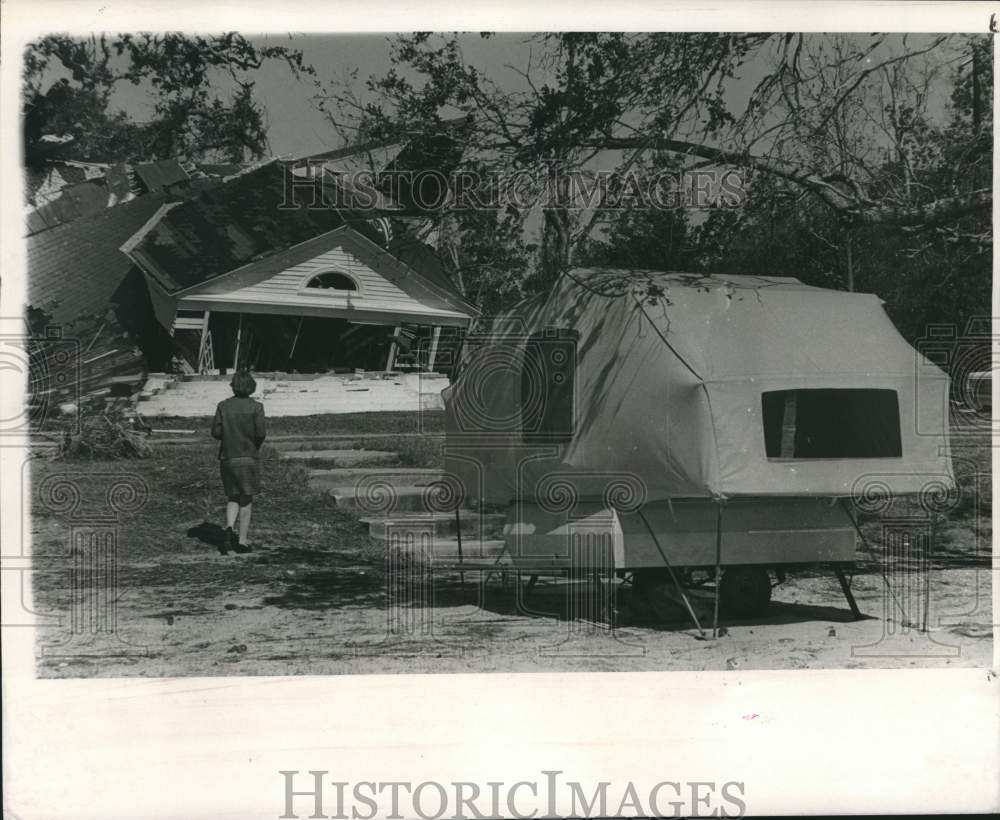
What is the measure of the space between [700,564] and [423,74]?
3.95m

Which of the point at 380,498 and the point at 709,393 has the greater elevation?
the point at 709,393

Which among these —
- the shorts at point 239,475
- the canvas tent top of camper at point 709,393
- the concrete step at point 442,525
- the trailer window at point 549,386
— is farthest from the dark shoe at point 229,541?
the trailer window at point 549,386

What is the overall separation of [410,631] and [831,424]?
3.31 metres

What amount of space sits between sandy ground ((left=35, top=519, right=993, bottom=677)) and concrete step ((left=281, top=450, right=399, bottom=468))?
2.81 feet

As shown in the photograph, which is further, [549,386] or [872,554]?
[872,554]

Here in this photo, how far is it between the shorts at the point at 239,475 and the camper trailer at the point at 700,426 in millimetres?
1928

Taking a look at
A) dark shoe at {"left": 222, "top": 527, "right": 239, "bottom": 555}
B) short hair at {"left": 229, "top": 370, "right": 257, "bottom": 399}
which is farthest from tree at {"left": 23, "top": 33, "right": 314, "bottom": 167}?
dark shoe at {"left": 222, "top": 527, "right": 239, "bottom": 555}

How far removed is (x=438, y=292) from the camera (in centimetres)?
953

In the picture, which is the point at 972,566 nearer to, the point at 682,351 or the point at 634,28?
the point at 682,351

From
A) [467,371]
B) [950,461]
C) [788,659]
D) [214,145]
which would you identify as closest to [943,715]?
[788,659]

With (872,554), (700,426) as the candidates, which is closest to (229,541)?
(700,426)

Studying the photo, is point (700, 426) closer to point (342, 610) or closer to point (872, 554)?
point (342, 610)

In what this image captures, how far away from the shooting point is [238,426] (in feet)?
30.5

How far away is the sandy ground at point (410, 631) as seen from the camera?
7.81 m
